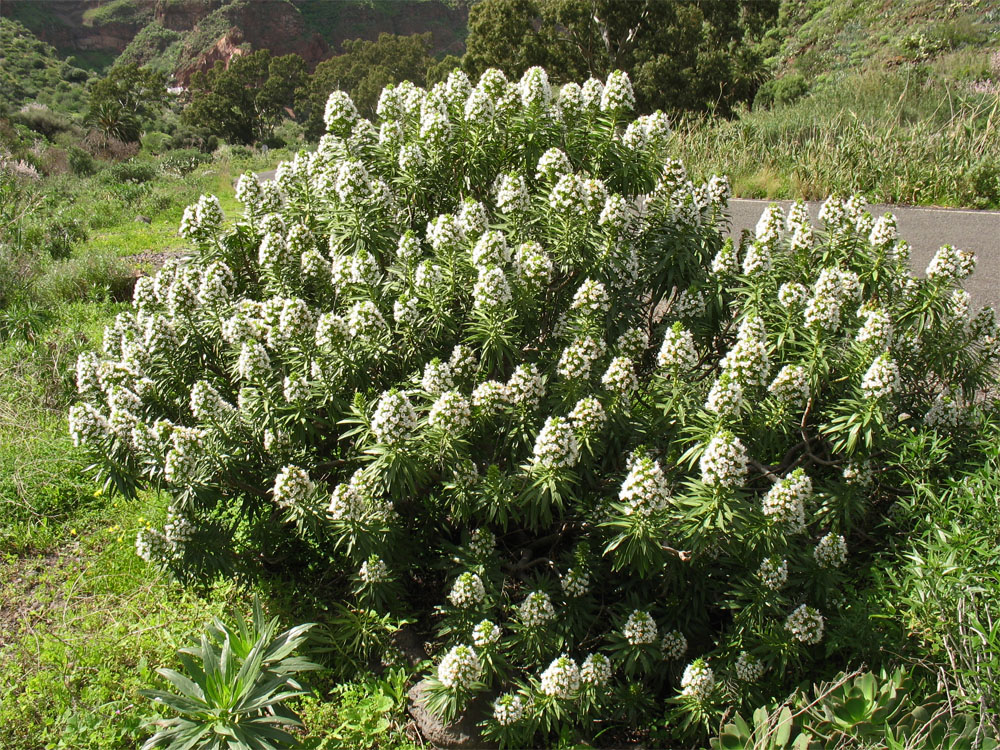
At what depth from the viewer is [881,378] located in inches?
121

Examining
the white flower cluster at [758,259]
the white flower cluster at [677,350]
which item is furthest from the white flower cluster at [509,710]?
the white flower cluster at [758,259]

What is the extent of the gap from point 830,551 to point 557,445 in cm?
147

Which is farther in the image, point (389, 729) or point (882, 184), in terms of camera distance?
point (882, 184)

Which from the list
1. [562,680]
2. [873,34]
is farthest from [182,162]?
[873,34]

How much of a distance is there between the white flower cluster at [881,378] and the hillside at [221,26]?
76817mm

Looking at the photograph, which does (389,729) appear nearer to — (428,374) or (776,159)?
(428,374)

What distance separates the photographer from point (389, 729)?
3.47 metres

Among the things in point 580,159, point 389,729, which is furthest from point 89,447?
point 580,159

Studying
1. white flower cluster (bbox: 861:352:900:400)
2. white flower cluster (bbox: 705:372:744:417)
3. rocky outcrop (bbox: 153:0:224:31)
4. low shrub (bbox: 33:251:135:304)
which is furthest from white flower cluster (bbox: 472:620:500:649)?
rocky outcrop (bbox: 153:0:224:31)

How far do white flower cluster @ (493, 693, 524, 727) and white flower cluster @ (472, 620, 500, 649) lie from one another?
259mm

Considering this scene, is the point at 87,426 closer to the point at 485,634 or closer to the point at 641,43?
the point at 485,634

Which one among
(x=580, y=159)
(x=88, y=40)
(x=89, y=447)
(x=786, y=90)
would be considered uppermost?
(x=88, y=40)

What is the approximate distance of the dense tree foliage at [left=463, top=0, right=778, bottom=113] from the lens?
66.2 ft

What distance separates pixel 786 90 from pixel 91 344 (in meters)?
24.8
